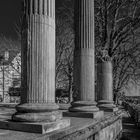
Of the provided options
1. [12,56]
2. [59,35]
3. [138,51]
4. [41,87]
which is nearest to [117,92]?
[138,51]

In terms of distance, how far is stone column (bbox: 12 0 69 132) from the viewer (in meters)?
6.25

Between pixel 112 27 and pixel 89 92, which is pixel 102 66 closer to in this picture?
pixel 89 92

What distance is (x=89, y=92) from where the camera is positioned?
9.99m

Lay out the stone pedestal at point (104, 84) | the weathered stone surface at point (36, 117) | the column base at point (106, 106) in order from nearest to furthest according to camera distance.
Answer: the weathered stone surface at point (36, 117)
the column base at point (106, 106)
the stone pedestal at point (104, 84)

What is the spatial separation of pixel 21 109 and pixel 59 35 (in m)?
23.4

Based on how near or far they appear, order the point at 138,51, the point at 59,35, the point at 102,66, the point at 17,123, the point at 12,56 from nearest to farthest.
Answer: the point at 17,123 → the point at 102,66 → the point at 138,51 → the point at 59,35 → the point at 12,56

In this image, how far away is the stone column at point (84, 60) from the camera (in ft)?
32.6

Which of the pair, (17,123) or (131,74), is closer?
(17,123)

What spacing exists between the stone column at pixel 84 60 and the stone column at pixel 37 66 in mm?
3397

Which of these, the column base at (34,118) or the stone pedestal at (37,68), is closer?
the column base at (34,118)

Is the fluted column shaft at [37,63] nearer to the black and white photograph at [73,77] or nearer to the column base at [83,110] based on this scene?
the black and white photograph at [73,77]

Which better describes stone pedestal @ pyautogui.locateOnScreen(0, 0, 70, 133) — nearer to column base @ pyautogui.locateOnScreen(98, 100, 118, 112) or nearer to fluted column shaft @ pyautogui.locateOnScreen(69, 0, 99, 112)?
fluted column shaft @ pyautogui.locateOnScreen(69, 0, 99, 112)

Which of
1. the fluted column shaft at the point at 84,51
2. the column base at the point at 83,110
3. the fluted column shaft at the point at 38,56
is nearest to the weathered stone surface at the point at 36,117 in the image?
the fluted column shaft at the point at 38,56

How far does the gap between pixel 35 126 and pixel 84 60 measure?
4.80m
